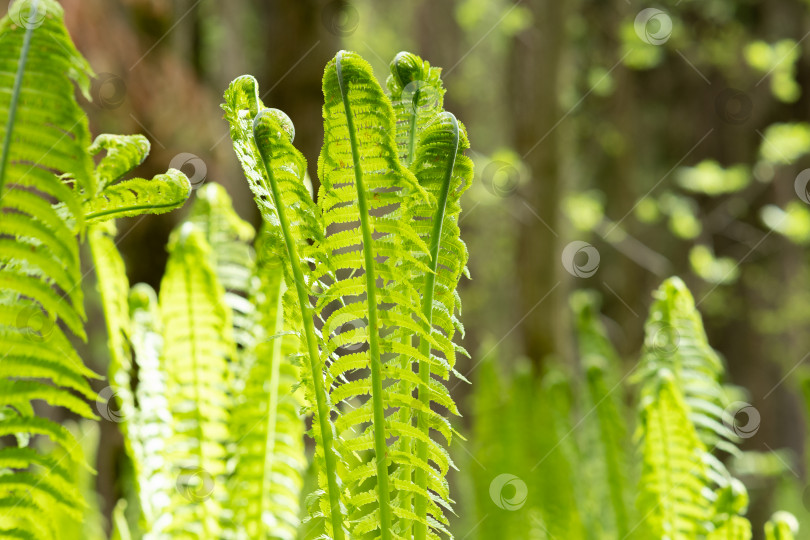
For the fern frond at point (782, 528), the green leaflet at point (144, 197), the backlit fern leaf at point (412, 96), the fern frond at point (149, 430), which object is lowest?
the fern frond at point (782, 528)

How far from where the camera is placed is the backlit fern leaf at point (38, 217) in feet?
1.35

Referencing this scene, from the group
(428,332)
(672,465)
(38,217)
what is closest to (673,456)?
(672,465)

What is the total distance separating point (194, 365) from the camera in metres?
0.66

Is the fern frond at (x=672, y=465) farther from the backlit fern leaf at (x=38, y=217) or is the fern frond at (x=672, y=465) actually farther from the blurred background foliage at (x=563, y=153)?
the backlit fern leaf at (x=38, y=217)

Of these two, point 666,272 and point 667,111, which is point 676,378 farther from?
point 667,111

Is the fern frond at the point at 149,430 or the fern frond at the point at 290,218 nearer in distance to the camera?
the fern frond at the point at 290,218

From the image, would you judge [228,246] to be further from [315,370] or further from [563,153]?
[563,153]

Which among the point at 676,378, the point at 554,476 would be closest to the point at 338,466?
the point at 676,378

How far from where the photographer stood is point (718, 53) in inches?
147

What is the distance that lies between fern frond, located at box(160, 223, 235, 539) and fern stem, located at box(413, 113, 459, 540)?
0.27 m

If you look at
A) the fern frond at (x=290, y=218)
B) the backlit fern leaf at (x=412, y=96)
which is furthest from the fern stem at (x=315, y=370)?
the backlit fern leaf at (x=412, y=96)

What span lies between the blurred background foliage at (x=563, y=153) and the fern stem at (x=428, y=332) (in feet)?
0.96

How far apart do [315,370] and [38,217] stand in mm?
195

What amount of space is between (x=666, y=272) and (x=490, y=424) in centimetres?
260
